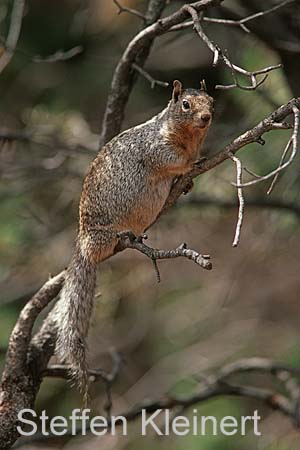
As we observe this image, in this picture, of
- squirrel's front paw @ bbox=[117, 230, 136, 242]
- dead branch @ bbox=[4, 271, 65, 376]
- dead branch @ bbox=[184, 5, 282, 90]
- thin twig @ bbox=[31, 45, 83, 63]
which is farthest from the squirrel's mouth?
thin twig @ bbox=[31, 45, 83, 63]

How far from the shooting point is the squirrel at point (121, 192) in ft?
7.00

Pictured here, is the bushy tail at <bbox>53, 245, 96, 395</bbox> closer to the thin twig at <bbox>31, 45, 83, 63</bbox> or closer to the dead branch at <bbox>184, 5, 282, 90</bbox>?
the dead branch at <bbox>184, 5, 282, 90</bbox>

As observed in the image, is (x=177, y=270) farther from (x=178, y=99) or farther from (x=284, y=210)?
(x=178, y=99)

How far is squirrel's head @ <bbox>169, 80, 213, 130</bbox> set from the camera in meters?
2.10

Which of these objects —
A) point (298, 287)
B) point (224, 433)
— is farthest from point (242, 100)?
point (298, 287)

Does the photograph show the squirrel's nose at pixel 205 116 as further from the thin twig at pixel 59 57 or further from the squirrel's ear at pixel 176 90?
the thin twig at pixel 59 57

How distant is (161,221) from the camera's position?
3701 mm

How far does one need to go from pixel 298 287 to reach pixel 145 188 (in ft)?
12.6

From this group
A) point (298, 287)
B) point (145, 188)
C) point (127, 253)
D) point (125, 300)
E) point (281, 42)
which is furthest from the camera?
point (298, 287)

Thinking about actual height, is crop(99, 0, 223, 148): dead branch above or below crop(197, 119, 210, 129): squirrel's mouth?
above

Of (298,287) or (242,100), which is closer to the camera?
(242,100)

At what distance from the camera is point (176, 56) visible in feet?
16.7

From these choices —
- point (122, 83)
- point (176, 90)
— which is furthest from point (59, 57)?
point (176, 90)

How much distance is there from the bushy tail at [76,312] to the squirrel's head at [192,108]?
0.42 metres
